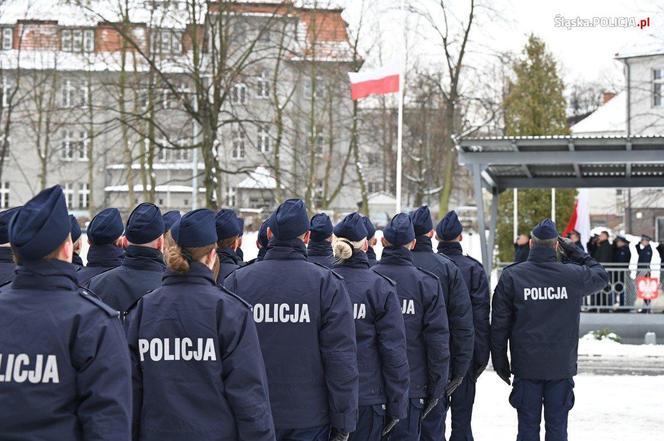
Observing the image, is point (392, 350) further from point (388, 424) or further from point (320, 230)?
point (320, 230)

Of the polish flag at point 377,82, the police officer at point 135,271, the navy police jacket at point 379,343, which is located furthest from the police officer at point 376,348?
the polish flag at point 377,82

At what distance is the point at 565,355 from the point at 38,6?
25.4 meters

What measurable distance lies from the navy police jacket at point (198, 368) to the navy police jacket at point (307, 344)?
1103 millimetres

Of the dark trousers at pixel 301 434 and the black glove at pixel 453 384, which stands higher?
the dark trousers at pixel 301 434

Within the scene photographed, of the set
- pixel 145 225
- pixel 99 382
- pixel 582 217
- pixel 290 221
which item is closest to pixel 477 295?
pixel 290 221

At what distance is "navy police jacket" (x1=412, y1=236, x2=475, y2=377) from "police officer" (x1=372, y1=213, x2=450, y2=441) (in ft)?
2.09

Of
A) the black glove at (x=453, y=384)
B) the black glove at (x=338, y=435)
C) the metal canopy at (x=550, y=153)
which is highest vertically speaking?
the metal canopy at (x=550, y=153)

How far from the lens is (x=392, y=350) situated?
6.55 metres

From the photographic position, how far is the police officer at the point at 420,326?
7.56m

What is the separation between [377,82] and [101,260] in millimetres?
15614

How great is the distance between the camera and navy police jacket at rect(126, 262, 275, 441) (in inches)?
174

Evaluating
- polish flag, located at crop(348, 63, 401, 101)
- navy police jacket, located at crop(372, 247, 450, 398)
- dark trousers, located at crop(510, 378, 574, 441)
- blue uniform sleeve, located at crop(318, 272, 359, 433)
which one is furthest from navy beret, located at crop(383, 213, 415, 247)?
polish flag, located at crop(348, 63, 401, 101)

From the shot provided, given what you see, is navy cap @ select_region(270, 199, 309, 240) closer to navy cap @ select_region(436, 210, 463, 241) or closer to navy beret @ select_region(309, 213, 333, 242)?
navy beret @ select_region(309, 213, 333, 242)

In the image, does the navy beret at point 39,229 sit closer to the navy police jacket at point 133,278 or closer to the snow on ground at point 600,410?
the navy police jacket at point 133,278
